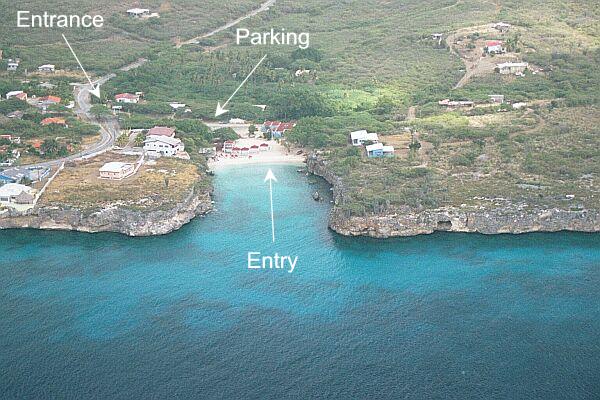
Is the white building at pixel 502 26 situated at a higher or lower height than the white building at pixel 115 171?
higher

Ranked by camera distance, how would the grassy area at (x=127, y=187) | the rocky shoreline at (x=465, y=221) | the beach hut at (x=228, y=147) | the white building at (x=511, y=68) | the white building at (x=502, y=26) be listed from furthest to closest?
the white building at (x=502, y=26), the white building at (x=511, y=68), the beach hut at (x=228, y=147), the grassy area at (x=127, y=187), the rocky shoreline at (x=465, y=221)

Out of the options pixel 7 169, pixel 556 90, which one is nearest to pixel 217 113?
pixel 7 169

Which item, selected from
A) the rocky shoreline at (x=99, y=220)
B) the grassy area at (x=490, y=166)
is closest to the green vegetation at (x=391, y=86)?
the grassy area at (x=490, y=166)

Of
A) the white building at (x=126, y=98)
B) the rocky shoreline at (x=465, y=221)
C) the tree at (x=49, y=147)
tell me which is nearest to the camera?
the rocky shoreline at (x=465, y=221)

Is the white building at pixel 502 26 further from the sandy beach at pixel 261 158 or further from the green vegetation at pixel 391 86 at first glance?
the sandy beach at pixel 261 158

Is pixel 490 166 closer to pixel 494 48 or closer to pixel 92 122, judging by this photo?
pixel 494 48

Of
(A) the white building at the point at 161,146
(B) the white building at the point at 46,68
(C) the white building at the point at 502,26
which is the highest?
(C) the white building at the point at 502,26

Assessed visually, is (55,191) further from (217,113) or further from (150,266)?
(217,113)
